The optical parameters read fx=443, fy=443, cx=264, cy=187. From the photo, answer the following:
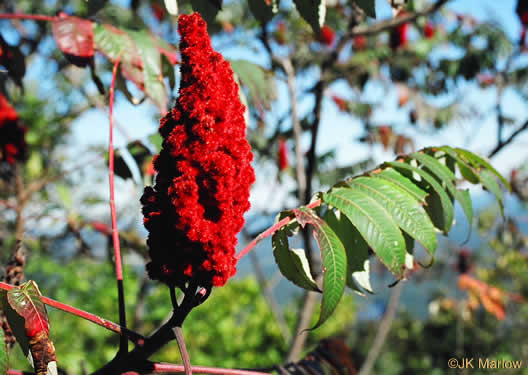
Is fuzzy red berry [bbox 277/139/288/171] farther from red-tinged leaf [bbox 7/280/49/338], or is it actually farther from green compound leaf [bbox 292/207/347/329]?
red-tinged leaf [bbox 7/280/49/338]

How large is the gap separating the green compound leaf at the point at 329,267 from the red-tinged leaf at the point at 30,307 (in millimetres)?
558

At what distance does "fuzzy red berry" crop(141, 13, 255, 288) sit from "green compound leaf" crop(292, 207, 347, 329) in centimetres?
19

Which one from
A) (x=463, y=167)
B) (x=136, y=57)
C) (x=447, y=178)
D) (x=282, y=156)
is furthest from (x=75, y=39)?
(x=282, y=156)

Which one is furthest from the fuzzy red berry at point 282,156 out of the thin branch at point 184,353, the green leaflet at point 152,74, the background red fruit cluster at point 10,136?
the thin branch at point 184,353

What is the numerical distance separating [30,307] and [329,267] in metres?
0.63

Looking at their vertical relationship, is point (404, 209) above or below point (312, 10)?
below

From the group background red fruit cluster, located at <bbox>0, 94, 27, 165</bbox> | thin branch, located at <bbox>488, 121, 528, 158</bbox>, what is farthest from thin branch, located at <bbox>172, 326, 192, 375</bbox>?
background red fruit cluster, located at <bbox>0, 94, 27, 165</bbox>

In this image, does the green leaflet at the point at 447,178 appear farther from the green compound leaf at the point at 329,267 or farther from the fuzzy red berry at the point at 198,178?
the fuzzy red berry at the point at 198,178

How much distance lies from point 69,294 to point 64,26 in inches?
265

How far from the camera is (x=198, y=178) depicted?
3.24 feet

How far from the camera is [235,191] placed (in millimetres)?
1018

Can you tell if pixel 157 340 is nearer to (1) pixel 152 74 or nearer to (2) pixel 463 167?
(1) pixel 152 74

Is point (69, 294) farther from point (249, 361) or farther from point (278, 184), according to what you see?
point (278, 184)

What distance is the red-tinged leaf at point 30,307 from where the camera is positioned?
33.6 inches
